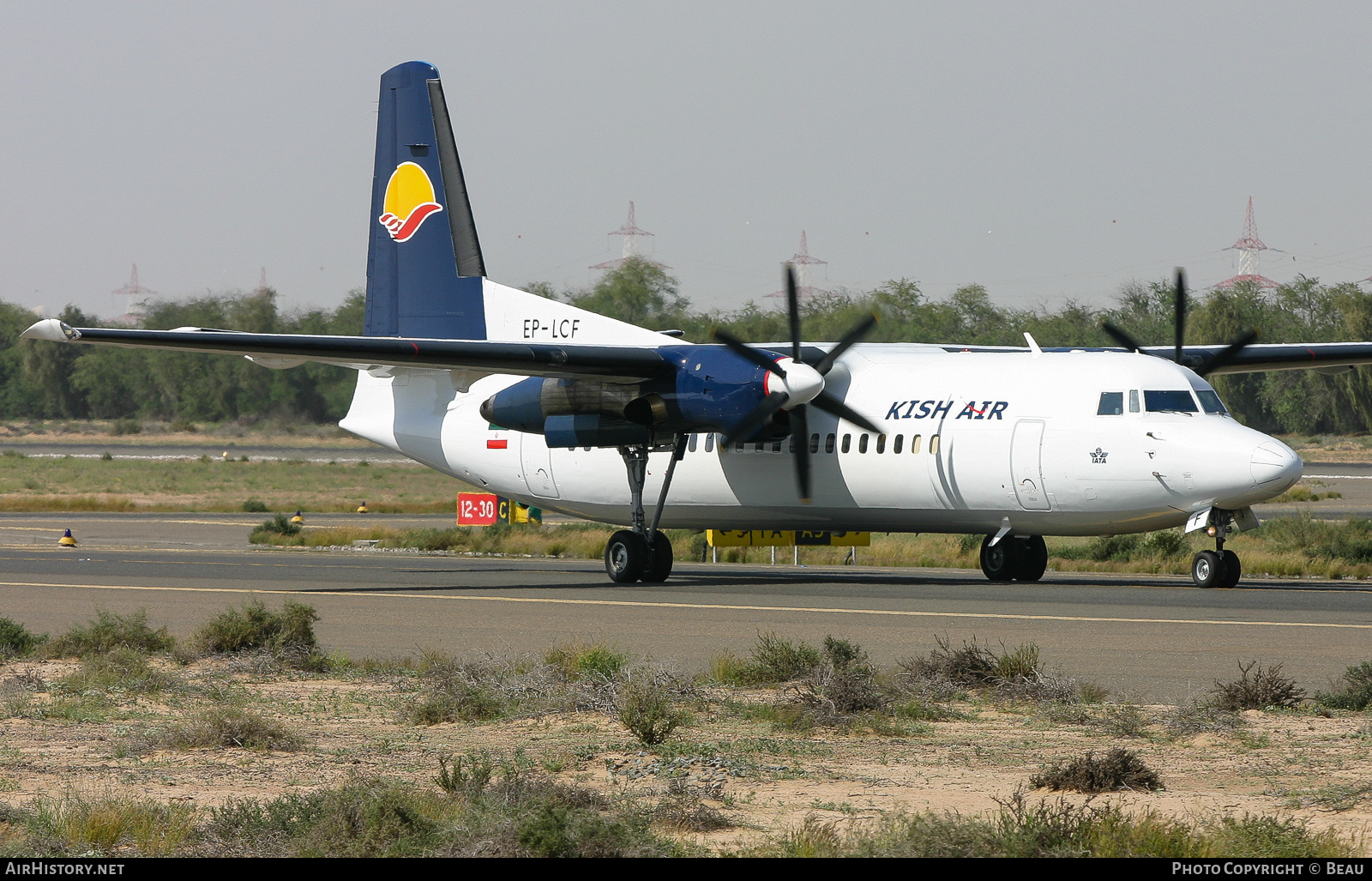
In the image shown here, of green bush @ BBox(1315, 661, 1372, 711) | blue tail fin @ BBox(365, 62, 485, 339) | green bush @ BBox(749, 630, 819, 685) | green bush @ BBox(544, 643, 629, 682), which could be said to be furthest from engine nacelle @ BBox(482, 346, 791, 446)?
green bush @ BBox(1315, 661, 1372, 711)

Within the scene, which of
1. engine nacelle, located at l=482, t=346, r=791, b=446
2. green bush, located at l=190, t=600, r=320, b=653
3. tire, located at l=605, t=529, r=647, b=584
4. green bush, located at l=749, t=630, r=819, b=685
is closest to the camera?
green bush, located at l=749, t=630, r=819, b=685

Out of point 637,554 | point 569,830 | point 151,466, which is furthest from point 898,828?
point 151,466

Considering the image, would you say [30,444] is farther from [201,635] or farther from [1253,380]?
[201,635]

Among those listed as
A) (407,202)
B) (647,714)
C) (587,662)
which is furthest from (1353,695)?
(407,202)

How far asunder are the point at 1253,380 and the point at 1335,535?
6368cm

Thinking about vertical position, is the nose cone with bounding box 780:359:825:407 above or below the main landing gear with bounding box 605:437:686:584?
above

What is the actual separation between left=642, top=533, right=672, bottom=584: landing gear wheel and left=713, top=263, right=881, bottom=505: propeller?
2.37 meters

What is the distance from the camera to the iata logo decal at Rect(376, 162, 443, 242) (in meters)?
28.7

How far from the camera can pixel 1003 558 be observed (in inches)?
936

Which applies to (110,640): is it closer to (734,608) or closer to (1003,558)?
(734,608)

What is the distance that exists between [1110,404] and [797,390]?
→ 4.44 metres

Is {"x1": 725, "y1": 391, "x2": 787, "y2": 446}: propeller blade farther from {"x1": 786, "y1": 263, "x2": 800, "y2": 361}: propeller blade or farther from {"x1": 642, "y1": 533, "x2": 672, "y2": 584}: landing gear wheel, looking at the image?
{"x1": 642, "y1": 533, "x2": 672, "y2": 584}: landing gear wheel

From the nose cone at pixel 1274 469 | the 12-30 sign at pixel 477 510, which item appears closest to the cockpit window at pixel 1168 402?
the nose cone at pixel 1274 469

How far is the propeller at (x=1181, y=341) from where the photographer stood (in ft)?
76.3
